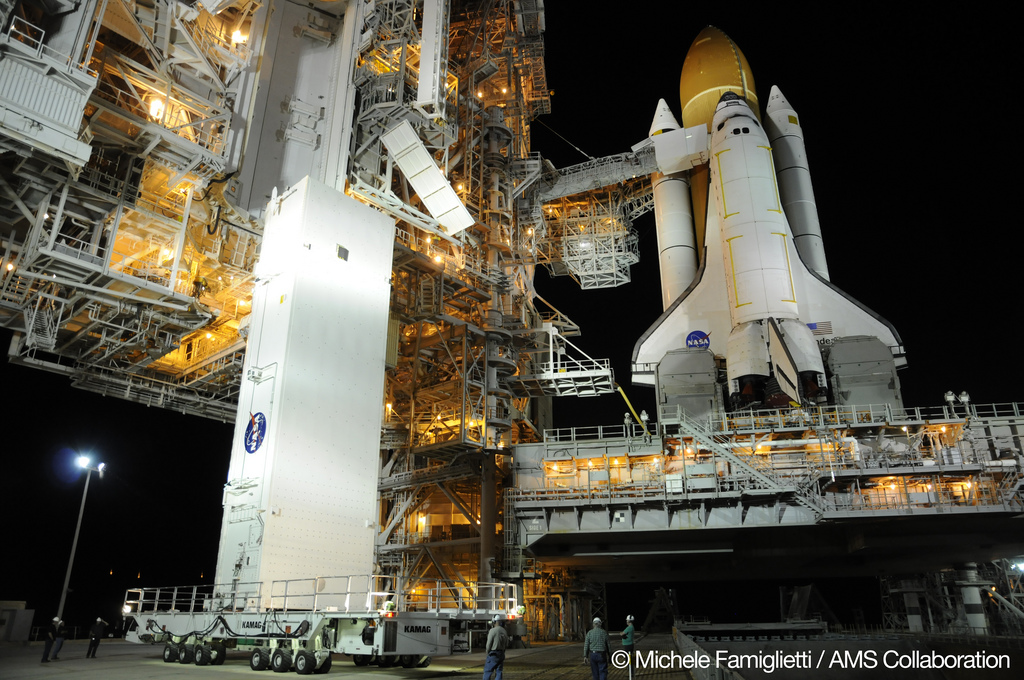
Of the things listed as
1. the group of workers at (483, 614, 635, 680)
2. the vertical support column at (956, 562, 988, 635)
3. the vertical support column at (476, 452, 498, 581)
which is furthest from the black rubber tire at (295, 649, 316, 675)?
the vertical support column at (956, 562, 988, 635)

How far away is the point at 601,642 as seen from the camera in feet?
32.2

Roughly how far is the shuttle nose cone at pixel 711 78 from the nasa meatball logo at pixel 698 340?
36.3 ft

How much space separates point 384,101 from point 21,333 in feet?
45.5

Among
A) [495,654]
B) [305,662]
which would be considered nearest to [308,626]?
[305,662]

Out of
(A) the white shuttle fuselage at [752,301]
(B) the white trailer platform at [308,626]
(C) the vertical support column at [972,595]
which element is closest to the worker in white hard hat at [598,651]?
(B) the white trailer platform at [308,626]

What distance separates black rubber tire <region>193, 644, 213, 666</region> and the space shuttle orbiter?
62.6 ft

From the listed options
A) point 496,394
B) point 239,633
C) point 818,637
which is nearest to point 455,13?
point 496,394

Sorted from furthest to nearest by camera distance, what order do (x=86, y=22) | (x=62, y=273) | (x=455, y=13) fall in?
(x=455, y=13) < (x=62, y=273) < (x=86, y=22)

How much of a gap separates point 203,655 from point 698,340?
2174 cm

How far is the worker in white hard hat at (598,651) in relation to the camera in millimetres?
9609

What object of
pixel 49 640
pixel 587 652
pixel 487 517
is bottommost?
pixel 49 640

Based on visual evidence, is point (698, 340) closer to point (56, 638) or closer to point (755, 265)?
point (755, 265)

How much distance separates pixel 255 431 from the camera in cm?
1612

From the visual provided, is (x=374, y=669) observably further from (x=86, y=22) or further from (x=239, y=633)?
(x=86, y=22)
